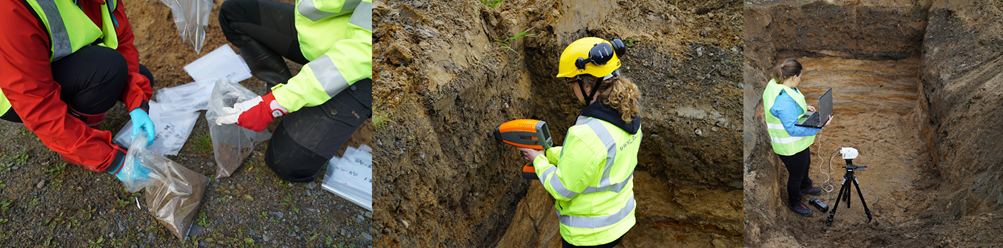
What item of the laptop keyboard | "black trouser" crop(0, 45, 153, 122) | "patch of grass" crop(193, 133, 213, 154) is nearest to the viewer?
"black trouser" crop(0, 45, 153, 122)

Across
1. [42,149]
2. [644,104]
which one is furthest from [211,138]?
[644,104]

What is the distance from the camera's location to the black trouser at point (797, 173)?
11.0ft

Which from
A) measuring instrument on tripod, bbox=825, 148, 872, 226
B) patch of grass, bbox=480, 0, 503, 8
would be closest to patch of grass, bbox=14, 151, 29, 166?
patch of grass, bbox=480, 0, 503, 8

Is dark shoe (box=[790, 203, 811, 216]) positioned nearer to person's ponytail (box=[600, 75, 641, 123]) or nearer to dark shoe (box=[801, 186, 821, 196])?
dark shoe (box=[801, 186, 821, 196])

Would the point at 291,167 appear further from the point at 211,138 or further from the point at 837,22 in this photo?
the point at 837,22

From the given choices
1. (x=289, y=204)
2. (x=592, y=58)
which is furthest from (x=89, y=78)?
→ (x=592, y=58)

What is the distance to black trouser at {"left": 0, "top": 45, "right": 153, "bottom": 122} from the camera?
1949mm

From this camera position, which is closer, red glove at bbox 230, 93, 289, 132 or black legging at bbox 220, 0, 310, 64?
red glove at bbox 230, 93, 289, 132

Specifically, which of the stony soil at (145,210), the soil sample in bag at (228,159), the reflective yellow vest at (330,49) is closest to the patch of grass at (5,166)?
the stony soil at (145,210)

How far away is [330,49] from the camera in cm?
179

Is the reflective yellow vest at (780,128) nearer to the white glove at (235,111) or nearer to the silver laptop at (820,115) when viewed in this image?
the silver laptop at (820,115)

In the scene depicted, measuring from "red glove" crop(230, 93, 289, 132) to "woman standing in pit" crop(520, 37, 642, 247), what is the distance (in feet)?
4.01

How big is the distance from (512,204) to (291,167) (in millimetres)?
1343

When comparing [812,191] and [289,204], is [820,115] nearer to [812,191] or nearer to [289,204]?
[812,191]
